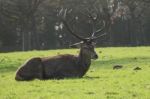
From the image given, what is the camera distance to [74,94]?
1252 centimetres

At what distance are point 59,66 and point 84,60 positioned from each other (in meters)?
1.24

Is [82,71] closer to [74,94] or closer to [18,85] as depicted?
[18,85]

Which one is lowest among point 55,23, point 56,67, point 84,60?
point 55,23

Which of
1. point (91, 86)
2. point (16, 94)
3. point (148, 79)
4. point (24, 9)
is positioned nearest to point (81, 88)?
point (91, 86)

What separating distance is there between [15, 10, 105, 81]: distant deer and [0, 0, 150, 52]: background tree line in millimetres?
44280

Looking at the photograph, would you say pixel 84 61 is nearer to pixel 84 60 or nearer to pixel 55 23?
pixel 84 60

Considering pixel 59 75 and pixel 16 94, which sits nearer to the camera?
pixel 16 94

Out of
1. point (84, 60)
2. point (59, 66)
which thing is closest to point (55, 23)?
point (84, 60)

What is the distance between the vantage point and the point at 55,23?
93.4 meters

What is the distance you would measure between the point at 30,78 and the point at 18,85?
6.70 feet

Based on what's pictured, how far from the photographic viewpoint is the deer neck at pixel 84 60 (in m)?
18.9

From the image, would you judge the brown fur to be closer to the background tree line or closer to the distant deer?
the distant deer

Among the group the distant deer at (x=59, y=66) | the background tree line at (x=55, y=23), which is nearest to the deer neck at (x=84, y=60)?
the distant deer at (x=59, y=66)

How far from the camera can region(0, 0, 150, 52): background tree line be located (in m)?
71.8
